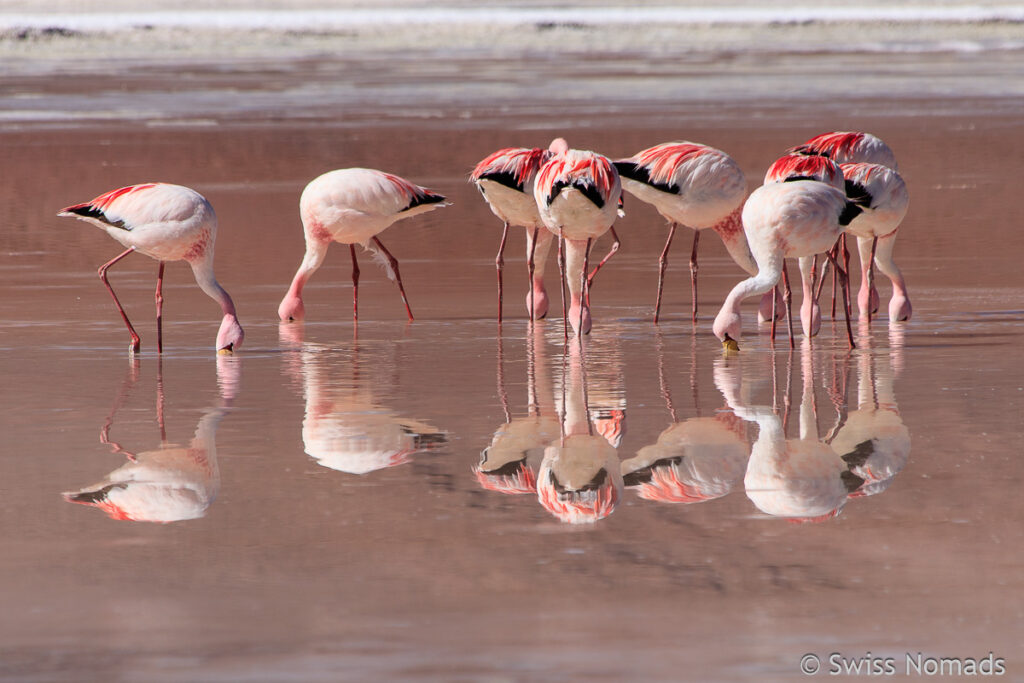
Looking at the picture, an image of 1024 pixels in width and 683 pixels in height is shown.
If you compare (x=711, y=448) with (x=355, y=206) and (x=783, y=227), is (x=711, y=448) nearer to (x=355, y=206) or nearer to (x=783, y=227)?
(x=783, y=227)

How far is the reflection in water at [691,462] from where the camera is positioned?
5.08 meters

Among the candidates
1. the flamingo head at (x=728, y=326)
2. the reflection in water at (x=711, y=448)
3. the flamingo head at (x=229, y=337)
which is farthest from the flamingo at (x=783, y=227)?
the flamingo head at (x=229, y=337)

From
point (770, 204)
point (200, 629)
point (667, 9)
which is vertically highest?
point (667, 9)

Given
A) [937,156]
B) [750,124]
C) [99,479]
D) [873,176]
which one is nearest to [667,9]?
[750,124]

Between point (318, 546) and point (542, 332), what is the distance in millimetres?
4859

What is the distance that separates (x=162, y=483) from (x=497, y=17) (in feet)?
203

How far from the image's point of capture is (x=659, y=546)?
14.6 ft

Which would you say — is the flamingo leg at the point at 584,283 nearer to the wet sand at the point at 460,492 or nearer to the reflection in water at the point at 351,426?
the wet sand at the point at 460,492

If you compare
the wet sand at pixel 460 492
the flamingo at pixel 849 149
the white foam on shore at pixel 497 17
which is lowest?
the wet sand at pixel 460 492

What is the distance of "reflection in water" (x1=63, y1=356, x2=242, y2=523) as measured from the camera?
16.1ft

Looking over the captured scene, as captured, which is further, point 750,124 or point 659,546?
point 750,124

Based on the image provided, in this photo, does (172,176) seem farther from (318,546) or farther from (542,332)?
(318,546)

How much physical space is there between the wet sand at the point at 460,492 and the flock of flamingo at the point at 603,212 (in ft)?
1.00

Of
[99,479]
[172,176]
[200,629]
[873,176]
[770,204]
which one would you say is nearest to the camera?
[200,629]
